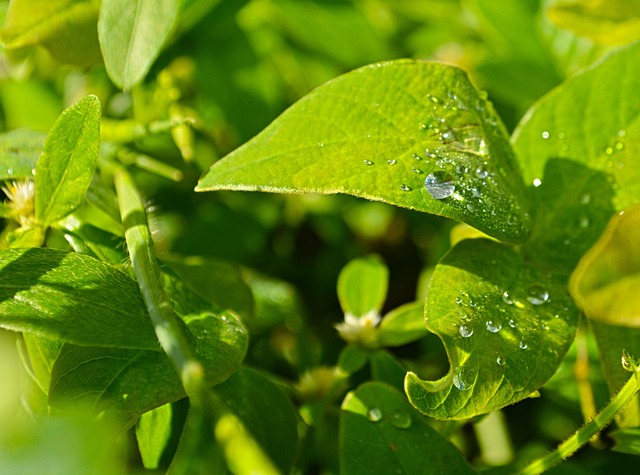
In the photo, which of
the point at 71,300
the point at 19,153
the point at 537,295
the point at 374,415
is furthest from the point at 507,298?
the point at 19,153

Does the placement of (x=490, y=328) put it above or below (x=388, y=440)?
above

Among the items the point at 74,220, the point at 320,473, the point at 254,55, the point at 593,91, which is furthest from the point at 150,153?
the point at 593,91

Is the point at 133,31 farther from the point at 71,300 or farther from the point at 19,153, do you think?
the point at 71,300

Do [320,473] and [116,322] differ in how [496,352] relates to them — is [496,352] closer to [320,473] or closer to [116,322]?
[116,322]

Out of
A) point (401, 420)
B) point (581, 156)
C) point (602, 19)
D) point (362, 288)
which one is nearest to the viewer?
point (401, 420)

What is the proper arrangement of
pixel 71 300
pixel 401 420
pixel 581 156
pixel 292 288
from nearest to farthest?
1. pixel 71 300
2. pixel 401 420
3. pixel 581 156
4. pixel 292 288

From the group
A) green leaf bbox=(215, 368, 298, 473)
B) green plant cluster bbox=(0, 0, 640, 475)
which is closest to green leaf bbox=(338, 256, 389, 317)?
green plant cluster bbox=(0, 0, 640, 475)

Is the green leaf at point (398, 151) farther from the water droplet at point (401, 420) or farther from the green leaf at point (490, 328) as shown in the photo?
the water droplet at point (401, 420)

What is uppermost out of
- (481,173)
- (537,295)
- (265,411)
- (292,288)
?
(481,173)
